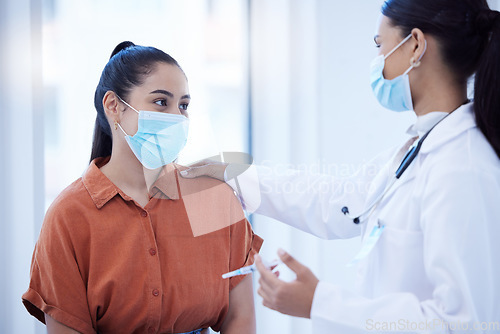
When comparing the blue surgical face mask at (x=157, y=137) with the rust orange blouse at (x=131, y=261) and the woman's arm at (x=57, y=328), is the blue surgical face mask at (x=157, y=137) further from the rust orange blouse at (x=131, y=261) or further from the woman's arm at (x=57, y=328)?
the woman's arm at (x=57, y=328)

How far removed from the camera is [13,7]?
1732mm

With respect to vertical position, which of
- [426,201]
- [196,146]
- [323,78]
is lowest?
[426,201]

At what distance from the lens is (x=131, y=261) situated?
122cm

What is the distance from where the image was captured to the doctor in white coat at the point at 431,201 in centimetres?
85

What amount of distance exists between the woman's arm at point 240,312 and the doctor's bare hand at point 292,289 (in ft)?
1.46

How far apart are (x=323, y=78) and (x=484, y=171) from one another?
1.46 metres

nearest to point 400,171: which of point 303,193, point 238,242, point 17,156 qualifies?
point 303,193

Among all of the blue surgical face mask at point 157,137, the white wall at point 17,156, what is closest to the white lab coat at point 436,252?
the blue surgical face mask at point 157,137

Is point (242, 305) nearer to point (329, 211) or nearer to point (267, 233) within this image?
point (329, 211)

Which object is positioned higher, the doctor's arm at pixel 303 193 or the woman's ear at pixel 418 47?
the woman's ear at pixel 418 47

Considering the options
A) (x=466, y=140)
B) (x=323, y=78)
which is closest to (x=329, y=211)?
(x=466, y=140)

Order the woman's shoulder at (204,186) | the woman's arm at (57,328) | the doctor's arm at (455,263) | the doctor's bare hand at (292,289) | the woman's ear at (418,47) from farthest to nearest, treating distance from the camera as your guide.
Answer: the woman's shoulder at (204,186) < the woman's arm at (57,328) < the woman's ear at (418,47) < the doctor's bare hand at (292,289) < the doctor's arm at (455,263)

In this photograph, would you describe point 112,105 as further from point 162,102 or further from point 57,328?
point 57,328

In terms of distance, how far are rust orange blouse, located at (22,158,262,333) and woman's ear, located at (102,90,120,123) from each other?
0.17m
